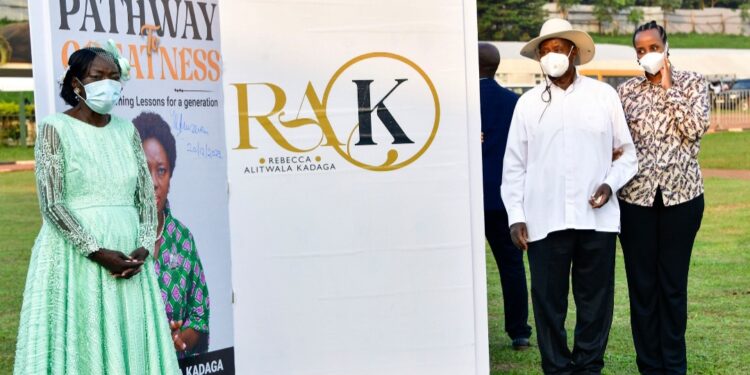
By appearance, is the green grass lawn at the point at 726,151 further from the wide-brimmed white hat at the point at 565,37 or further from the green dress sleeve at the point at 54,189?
the green dress sleeve at the point at 54,189

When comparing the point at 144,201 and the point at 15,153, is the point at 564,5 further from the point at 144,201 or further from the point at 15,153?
the point at 144,201

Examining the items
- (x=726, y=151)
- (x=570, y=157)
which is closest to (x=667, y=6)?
(x=726, y=151)

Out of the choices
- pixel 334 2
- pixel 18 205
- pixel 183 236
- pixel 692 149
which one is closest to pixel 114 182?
pixel 183 236

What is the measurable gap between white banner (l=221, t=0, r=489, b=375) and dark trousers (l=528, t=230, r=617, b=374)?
348 millimetres

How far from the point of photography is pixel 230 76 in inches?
201

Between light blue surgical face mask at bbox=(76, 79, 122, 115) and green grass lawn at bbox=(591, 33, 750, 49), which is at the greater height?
green grass lawn at bbox=(591, 33, 750, 49)

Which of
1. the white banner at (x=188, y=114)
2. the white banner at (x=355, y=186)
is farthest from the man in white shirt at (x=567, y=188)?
the white banner at (x=188, y=114)

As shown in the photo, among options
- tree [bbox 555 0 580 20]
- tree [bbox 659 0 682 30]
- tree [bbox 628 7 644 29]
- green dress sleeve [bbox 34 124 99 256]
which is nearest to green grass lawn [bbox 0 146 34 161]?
green dress sleeve [bbox 34 124 99 256]

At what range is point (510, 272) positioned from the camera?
706 centimetres

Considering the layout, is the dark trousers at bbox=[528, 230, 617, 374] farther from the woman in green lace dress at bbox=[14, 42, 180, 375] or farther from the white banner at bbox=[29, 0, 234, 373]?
the woman in green lace dress at bbox=[14, 42, 180, 375]

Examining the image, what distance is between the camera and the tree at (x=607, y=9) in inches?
2488

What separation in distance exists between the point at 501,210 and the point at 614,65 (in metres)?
31.5

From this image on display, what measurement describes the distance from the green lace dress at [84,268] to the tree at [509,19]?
151ft

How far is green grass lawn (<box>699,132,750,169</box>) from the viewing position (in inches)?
891
